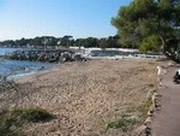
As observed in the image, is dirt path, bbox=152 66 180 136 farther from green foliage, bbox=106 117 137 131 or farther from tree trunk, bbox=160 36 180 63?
tree trunk, bbox=160 36 180 63

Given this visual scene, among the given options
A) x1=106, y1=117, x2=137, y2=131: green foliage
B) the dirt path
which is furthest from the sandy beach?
the dirt path

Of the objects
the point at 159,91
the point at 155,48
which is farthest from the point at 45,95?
the point at 155,48

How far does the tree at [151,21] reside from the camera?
41844 mm

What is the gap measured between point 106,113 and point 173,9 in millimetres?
28572

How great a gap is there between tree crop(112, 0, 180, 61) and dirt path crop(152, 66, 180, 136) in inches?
948

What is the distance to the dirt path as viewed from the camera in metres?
10.6

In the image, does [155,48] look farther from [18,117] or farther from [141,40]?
[18,117]

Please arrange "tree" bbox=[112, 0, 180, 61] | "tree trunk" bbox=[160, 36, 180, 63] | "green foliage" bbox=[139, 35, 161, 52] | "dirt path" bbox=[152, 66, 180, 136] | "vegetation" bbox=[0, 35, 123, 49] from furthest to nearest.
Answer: "vegetation" bbox=[0, 35, 123, 49], "green foliage" bbox=[139, 35, 161, 52], "tree trunk" bbox=[160, 36, 180, 63], "tree" bbox=[112, 0, 180, 61], "dirt path" bbox=[152, 66, 180, 136]

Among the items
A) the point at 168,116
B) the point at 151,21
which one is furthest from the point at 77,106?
the point at 151,21

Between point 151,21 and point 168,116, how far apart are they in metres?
29.9

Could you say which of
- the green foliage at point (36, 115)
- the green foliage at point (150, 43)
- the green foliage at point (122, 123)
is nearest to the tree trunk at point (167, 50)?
the green foliage at point (150, 43)

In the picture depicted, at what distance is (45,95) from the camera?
24500 mm

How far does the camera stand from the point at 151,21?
41.7 meters

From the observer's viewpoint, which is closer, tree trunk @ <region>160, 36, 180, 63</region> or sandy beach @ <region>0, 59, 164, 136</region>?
sandy beach @ <region>0, 59, 164, 136</region>
